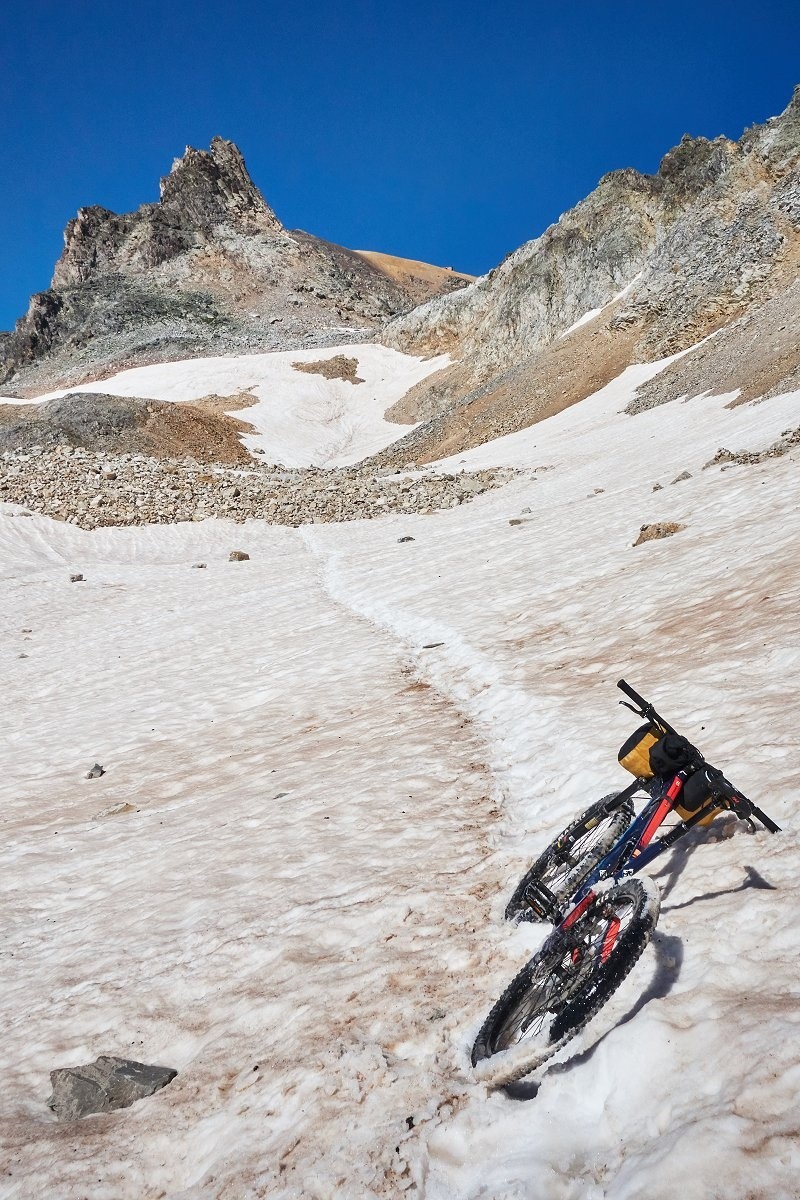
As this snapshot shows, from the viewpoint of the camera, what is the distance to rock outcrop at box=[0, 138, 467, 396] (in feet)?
317

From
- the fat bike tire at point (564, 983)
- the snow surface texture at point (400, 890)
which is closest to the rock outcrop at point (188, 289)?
the snow surface texture at point (400, 890)

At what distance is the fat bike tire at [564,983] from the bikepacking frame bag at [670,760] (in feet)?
2.45

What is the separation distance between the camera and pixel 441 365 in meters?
74.7

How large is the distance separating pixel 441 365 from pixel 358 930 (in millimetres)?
74244

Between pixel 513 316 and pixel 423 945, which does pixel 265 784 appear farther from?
pixel 513 316

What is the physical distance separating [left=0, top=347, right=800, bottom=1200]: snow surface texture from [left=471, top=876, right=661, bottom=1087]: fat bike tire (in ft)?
0.58

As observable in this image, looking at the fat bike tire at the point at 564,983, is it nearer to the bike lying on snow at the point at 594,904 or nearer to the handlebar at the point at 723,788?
the bike lying on snow at the point at 594,904

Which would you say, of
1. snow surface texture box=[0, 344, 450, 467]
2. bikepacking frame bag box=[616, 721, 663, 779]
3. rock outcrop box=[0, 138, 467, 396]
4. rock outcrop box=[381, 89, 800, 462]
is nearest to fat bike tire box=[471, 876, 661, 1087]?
Result: bikepacking frame bag box=[616, 721, 663, 779]

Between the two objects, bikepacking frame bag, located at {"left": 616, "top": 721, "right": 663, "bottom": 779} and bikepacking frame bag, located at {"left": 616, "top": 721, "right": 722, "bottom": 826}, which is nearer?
bikepacking frame bag, located at {"left": 616, "top": 721, "right": 722, "bottom": 826}

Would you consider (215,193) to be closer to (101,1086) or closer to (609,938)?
(101,1086)

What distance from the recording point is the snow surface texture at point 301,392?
58.8 meters

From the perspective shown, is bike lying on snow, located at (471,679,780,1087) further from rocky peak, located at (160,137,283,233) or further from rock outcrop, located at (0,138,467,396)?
rocky peak, located at (160,137,283,233)

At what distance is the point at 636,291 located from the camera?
53281 mm

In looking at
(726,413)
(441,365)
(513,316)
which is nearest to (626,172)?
(513,316)
